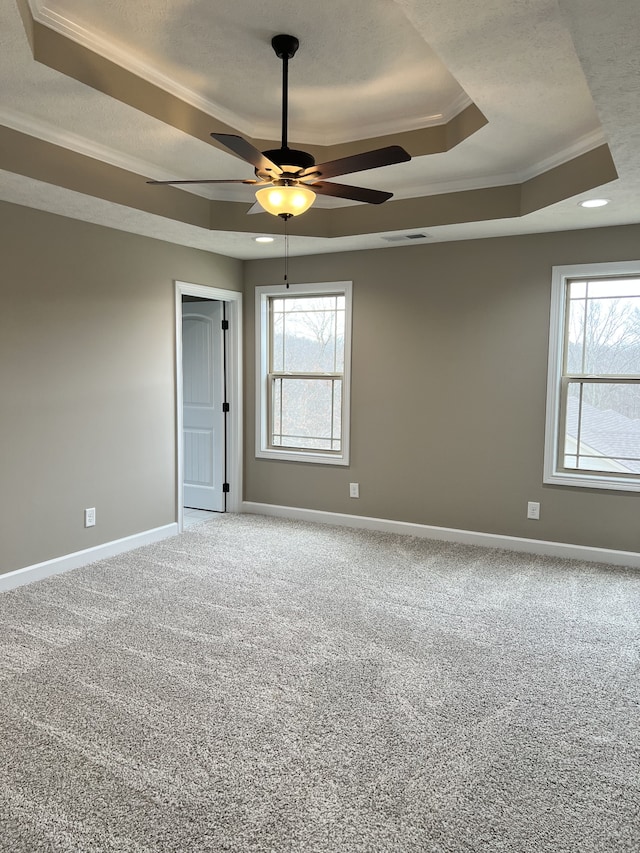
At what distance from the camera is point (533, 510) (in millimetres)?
4691

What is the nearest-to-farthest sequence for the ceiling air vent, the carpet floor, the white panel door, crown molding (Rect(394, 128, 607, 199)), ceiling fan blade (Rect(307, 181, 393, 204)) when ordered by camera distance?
the carpet floor < ceiling fan blade (Rect(307, 181, 393, 204)) < crown molding (Rect(394, 128, 607, 199)) < the ceiling air vent < the white panel door

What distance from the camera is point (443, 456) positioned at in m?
5.00

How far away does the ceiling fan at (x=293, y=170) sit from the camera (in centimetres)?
252

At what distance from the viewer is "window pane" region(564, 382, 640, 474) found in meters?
4.39

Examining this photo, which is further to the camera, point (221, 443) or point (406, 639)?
point (221, 443)

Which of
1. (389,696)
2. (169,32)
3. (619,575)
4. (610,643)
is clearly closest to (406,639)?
(389,696)

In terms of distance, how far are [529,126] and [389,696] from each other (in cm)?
299

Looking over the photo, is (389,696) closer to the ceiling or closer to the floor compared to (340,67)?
closer to the floor

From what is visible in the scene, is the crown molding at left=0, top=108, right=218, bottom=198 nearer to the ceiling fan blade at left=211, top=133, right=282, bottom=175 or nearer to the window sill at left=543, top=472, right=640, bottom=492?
the ceiling fan blade at left=211, top=133, right=282, bottom=175

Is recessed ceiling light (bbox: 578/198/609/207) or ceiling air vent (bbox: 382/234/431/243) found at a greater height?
ceiling air vent (bbox: 382/234/431/243)

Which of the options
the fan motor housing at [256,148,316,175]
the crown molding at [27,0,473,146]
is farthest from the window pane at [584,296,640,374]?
the fan motor housing at [256,148,316,175]

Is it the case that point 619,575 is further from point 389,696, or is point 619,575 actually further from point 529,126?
point 529,126

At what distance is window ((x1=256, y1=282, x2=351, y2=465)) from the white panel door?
403mm

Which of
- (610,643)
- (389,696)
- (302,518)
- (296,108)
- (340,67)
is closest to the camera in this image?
(389,696)
